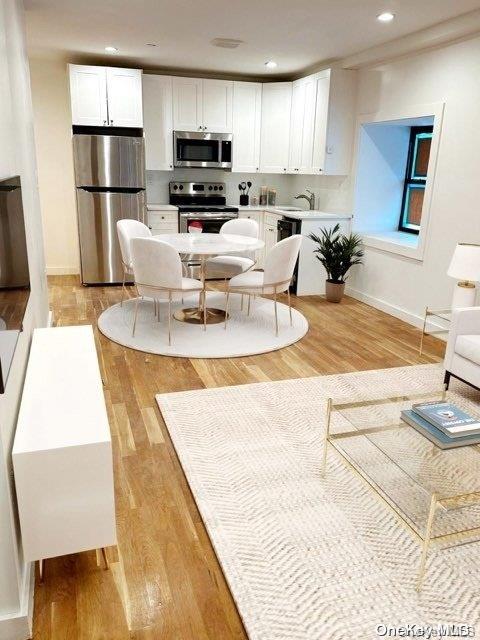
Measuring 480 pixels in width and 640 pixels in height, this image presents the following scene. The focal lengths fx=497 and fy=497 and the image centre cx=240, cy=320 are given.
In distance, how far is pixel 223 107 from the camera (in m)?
6.32

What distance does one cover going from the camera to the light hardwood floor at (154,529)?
1624 mm

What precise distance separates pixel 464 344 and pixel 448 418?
3.98 ft

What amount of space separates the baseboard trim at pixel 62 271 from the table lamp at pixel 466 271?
483cm

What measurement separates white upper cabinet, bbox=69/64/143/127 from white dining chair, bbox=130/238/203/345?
2.63 metres

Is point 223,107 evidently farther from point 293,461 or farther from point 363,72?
point 293,461

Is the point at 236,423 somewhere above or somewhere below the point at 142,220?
below

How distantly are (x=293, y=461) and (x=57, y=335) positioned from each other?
1.37 m

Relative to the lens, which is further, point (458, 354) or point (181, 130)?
point (181, 130)

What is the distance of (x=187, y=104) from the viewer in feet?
20.3

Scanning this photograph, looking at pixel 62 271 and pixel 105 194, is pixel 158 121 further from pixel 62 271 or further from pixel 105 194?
pixel 62 271

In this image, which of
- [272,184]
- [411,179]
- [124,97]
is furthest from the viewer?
[272,184]

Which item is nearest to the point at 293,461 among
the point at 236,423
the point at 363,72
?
the point at 236,423

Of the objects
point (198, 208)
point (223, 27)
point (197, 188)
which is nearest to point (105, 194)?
point (198, 208)

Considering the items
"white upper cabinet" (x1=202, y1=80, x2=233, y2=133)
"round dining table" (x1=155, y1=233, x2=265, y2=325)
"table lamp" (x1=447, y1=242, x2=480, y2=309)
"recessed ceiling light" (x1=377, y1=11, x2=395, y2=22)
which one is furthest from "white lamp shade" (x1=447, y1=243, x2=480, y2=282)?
"white upper cabinet" (x1=202, y1=80, x2=233, y2=133)
